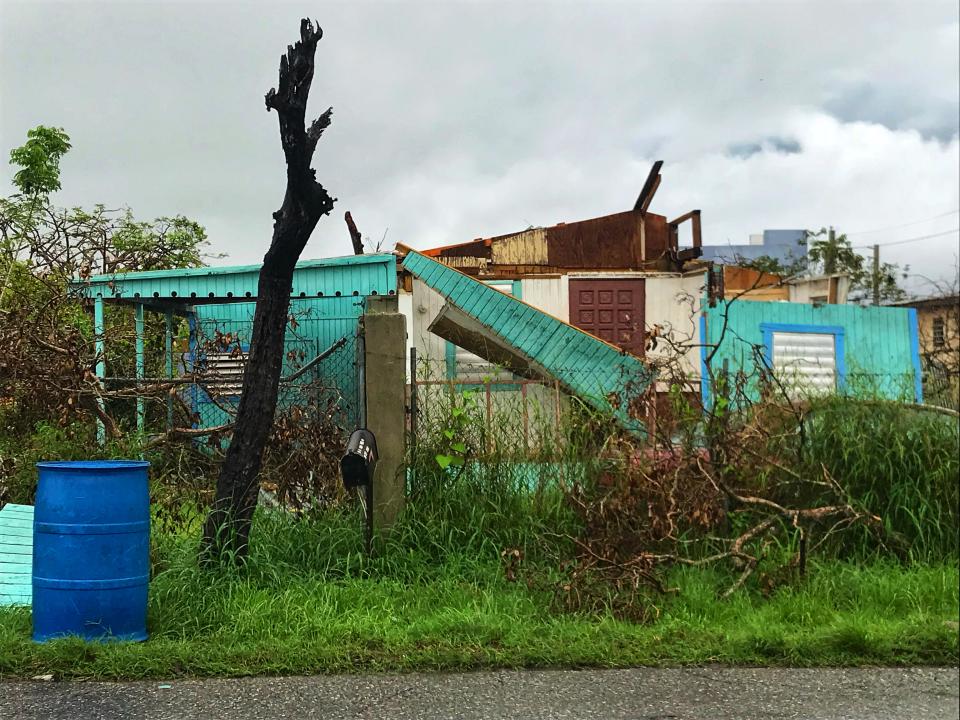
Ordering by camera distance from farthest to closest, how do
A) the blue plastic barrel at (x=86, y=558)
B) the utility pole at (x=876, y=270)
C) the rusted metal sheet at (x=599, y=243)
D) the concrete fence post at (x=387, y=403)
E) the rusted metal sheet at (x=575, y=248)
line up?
the utility pole at (x=876, y=270), the rusted metal sheet at (x=599, y=243), the rusted metal sheet at (x=575, y=248), the concrete fence post at (x=387, y=403), the blue plastic barrel at (x=86, y=558)

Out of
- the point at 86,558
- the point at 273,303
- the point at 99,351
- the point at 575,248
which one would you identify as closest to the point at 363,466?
the point at 273,303

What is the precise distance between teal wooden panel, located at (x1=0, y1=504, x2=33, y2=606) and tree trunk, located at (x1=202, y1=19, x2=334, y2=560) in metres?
1.20

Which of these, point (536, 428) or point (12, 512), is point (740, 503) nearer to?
point (536, 428)

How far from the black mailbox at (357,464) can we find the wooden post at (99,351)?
9.32 feet

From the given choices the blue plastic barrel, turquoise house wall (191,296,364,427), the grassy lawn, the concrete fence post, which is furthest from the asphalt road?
turquoise house wall (191,296,364,427)

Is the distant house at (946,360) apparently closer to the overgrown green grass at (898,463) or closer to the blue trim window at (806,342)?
the overgrown green grass at (898,463)

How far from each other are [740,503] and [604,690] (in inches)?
93.3

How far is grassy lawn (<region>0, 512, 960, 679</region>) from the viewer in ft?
14.5

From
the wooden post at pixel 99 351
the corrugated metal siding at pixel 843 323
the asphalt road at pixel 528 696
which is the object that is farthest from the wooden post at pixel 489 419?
the corrugated metal siding at pixel 843 323

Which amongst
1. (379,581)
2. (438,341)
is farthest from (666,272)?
(379,581)

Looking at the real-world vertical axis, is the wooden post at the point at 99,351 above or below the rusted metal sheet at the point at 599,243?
below

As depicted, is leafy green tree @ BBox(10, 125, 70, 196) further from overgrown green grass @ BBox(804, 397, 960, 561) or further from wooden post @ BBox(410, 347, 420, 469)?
Answer: overgrown green grass @ BBox(804, 397, 960, 561)

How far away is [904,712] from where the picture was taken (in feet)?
12.6

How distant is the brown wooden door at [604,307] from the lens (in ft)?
55.2
